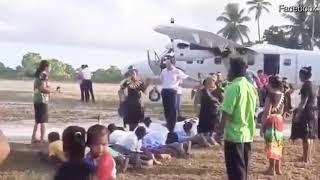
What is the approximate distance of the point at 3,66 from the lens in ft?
209

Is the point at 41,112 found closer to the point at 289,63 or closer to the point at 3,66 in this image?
the point at 289,63

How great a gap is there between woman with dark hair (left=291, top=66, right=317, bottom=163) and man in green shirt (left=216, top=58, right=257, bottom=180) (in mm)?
2837

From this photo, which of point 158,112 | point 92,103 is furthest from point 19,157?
point 92,103

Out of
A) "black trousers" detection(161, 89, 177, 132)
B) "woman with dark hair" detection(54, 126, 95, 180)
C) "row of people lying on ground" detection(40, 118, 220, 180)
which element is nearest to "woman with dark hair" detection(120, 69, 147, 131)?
"row of people lying on ground" detection(40, 118, 220, 180)

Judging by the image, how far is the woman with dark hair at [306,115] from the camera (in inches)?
418

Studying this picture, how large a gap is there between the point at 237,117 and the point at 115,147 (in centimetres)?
235

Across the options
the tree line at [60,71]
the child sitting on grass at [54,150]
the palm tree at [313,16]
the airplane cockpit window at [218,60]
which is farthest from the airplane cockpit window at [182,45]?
the palm tree at [313,16]

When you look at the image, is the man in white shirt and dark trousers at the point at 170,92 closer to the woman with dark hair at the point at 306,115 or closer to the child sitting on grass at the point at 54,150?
the woman with dark hair at the point at 306,115

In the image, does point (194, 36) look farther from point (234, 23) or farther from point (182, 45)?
point (234, 23)

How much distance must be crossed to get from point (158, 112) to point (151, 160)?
11325mm

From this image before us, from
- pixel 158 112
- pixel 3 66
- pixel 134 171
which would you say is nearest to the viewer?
pixel 134 171

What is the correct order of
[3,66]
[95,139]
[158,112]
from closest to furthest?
[95,139], [158,112], [3,66]

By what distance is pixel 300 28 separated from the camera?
6806 centimetres

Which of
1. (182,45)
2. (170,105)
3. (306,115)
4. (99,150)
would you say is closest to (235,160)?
(99,150)
